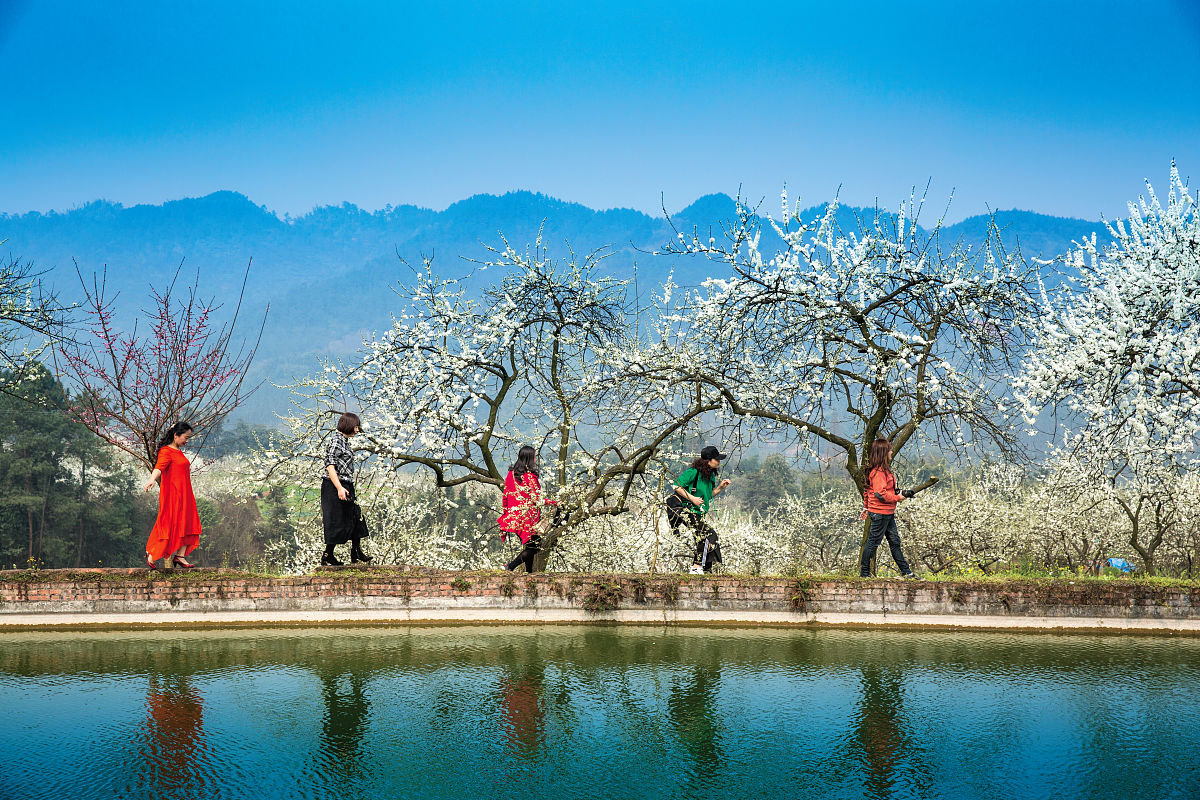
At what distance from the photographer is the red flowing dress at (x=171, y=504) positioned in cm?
962

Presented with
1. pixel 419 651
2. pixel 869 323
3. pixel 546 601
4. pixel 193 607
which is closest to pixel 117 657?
pixel 193 607

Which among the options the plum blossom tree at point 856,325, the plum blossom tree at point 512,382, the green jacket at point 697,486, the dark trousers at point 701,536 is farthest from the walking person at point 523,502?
the plum blossom tree at point 856,325

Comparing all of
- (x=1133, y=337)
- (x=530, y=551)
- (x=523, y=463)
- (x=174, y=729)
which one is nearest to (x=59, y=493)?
(x=530, y=551)

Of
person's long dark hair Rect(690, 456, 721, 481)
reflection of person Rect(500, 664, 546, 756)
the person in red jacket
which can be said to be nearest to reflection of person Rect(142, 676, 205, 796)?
reflection of person Rect(500, 664, 546, 756)

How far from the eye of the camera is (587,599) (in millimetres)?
9570

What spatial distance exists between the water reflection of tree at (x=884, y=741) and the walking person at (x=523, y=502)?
4.90 meters

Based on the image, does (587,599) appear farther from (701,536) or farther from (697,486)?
(697,486)

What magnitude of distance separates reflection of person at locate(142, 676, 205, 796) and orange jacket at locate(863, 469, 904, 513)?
718 cm

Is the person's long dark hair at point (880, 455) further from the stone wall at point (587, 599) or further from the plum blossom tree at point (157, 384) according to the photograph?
the plum blossom tree at point (157, 384)

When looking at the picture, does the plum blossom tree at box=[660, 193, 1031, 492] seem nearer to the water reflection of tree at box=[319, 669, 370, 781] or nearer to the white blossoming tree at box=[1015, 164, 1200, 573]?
the white blossoming tree at box=[1015, 164, 1200, 573]

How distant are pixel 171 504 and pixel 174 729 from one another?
14.0ft

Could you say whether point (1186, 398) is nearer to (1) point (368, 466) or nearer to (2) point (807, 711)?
(2) point (807, 711)

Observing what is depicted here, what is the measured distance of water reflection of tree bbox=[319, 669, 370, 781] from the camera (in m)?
5.57

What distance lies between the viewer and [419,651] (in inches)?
328
